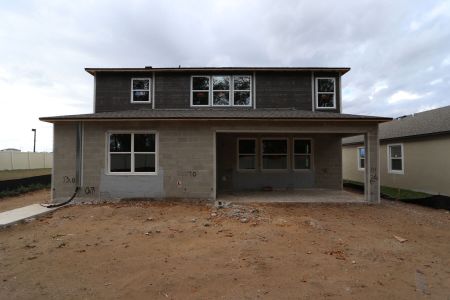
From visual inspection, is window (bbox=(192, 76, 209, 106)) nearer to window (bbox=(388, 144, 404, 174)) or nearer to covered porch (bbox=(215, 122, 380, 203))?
covered porch (bbox=(215, 122, 380, 203))

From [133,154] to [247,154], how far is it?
5.40 meters

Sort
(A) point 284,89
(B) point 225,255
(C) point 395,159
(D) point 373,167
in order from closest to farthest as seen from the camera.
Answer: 1. (B) point 225,255
2. (D) point 373,167
3. (A) point 284,89
4. (C) point 395,159

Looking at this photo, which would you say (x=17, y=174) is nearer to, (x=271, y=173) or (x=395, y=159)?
(x=271, y=173)

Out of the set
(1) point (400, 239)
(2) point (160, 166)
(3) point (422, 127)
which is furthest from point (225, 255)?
(3) point (422, 127)

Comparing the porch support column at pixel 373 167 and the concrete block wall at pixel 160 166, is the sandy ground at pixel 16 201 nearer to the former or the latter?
the concrete block wall at pixel 160 166

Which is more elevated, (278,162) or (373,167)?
(278,162)

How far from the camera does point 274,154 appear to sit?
45.5 feet

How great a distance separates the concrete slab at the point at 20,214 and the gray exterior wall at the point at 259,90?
19.6 feet

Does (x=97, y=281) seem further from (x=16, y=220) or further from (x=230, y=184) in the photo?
(x=230, y=184)

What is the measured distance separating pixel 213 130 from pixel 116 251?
577 centimetres

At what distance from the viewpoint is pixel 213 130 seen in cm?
1053

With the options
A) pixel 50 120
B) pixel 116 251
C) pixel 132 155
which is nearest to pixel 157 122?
pixel 132 155

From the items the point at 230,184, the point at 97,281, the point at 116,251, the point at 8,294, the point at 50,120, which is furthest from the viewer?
the point at 230,184

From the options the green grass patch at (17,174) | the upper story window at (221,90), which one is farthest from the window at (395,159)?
the green grass patch at (17,174)
